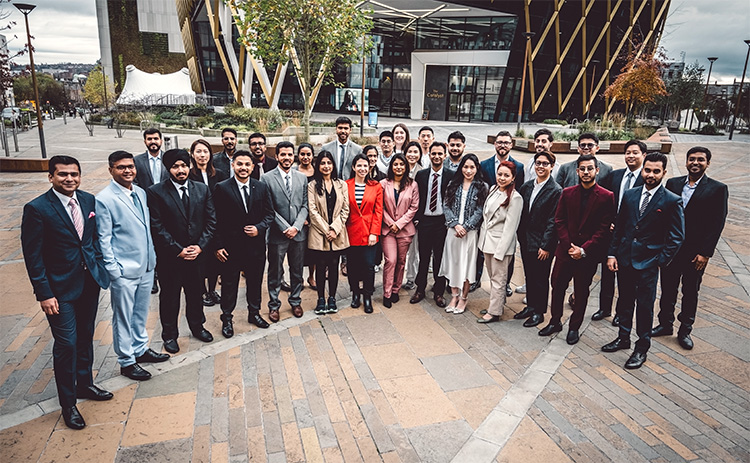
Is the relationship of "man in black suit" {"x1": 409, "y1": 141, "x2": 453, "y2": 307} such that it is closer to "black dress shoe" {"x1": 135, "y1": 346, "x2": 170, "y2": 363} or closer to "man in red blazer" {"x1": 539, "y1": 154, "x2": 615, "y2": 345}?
"man in red blazer" {"x1": 539, "y1": 154, "x2": 615, "y2": 345}

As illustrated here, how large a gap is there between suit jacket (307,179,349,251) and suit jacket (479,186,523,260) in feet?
5.52

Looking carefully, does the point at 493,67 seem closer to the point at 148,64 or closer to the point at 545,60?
the point at 545,60

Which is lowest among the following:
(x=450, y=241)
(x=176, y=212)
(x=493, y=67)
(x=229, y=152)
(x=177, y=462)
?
(x=177, y=462)

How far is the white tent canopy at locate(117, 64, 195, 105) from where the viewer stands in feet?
141

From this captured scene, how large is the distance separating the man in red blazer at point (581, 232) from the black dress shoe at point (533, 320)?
16.8 inches

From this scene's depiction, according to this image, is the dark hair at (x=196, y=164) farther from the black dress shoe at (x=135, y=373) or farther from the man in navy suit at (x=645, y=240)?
the man in navy suit at (x=645, y=240)

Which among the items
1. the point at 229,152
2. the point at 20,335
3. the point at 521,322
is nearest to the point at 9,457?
the point at 20,335

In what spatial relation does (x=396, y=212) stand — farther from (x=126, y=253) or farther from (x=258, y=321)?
(x=126, y=253)

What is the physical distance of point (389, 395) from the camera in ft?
13.6

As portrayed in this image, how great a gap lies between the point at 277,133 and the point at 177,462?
19.0 m

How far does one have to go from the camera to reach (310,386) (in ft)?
13.9

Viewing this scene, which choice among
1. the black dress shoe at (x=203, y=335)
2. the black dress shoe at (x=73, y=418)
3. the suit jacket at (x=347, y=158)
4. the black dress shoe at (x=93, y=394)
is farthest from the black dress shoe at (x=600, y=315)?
the black dress shoe at (x=73, y=418)

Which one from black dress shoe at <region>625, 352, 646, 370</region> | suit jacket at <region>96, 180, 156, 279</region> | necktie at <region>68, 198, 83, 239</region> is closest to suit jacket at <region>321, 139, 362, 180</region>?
suit jacket at <region>96, 180, 156, 279</region>

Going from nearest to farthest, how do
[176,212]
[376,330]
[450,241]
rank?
1. [176,212]
2. [376,330]
3. [450,241]
